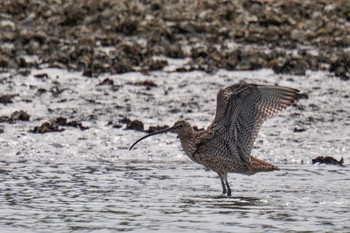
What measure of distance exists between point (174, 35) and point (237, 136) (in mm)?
7674

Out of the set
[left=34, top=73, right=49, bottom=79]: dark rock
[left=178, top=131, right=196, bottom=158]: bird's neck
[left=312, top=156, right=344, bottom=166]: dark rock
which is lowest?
→ [left=312, top=156, right=344, bottom=166]: dark rock

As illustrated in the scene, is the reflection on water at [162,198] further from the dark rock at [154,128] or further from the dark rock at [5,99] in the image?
the dark rock at [5,99]

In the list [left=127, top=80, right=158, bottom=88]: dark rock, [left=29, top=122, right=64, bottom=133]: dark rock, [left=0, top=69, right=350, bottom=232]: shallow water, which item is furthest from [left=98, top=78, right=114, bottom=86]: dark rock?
[left=29, top=122, right=64, bottom=133]: dark rock

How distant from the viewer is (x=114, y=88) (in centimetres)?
1689

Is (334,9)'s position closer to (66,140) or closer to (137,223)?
(66,140)

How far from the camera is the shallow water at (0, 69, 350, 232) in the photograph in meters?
10.7

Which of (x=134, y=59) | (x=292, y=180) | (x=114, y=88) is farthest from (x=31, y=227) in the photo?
(x=134, y=59)

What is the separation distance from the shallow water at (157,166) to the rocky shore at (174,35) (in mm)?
454

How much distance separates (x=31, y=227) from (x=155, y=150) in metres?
4.19

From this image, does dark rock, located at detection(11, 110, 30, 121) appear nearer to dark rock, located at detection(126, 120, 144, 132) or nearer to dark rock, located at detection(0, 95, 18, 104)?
dark rock, located at detection(0, 95, 18, 104)

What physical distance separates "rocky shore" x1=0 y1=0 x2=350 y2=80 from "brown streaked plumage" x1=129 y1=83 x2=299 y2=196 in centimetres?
506

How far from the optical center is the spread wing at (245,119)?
1249 centimetres

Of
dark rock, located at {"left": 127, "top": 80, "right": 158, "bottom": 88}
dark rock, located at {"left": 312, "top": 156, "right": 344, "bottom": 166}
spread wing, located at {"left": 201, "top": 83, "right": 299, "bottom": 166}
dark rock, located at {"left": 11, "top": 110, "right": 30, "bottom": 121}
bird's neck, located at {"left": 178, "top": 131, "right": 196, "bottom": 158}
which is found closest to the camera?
spread wing, located at {"left": 201, "top": 83, "right": 299, "bottom": 166}

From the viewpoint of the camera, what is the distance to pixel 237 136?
12672 mm
